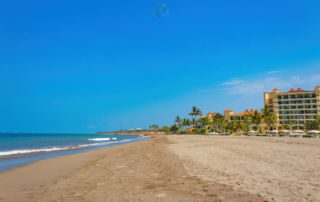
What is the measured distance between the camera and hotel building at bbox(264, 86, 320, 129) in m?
95.8

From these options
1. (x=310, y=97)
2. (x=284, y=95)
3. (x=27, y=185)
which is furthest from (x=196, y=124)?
(x=27, y=185)

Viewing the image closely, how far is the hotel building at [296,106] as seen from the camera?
95.8 meters

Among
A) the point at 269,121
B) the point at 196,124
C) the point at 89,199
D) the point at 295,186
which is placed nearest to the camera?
the point at 89,199

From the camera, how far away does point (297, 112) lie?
9869 cm

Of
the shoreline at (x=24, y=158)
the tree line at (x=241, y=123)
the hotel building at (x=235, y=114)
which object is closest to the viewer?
the shoreline at (x=24, y=158)

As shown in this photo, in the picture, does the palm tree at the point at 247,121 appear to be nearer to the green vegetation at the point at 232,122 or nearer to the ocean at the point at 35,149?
the green vegetation at the point at 232,122

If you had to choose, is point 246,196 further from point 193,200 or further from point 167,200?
point 167,200

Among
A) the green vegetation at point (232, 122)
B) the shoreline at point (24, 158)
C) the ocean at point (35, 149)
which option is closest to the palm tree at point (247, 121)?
the green vegetation at point (232, 122)

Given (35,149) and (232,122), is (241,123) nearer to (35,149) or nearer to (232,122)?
(232,122)

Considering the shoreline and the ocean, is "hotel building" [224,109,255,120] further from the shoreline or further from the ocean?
the shoreline

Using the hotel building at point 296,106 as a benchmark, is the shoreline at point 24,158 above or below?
below

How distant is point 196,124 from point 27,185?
411ft

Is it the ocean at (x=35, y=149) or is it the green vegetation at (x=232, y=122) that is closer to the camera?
the ocean at (x=35, y=149)

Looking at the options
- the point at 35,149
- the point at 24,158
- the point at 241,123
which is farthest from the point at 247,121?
the point at 24,158
